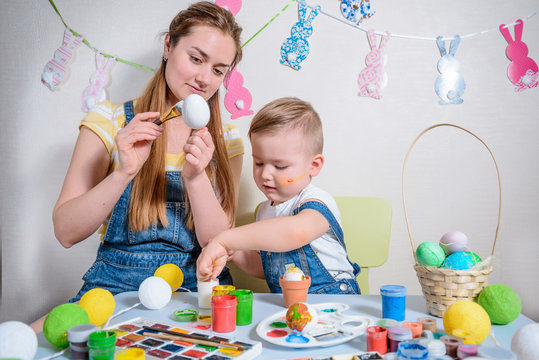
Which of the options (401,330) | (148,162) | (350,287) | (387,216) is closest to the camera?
(401,330)

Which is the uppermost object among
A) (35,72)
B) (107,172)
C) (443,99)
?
(35,72)

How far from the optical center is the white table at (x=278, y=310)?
636 mm

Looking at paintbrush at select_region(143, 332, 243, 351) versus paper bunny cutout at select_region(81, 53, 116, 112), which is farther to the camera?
paper bunny cutout at select_region(81, 53, 116, 112)

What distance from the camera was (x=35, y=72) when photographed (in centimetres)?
154

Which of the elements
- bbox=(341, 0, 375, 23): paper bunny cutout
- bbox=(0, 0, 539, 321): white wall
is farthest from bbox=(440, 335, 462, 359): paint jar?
bbox=(341, 0, 375, 23): paper bunny cutout

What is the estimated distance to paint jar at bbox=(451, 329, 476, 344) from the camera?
0.63m

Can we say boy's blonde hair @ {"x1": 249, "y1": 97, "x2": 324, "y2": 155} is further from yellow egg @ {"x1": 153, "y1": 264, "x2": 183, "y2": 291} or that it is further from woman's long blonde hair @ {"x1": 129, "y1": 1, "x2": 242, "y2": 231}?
yellow egg @ {"x1": 153, "y1": 264, "x2": 183, "y2": 291}

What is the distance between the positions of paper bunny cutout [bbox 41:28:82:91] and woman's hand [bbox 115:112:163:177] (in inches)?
28.1

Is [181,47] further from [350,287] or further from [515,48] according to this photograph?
[515,48]

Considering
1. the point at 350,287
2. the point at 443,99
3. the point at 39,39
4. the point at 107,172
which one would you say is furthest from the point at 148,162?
the point at 443,99

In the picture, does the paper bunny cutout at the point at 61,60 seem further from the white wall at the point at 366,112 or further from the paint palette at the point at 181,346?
the paint palette at the point at 181,346

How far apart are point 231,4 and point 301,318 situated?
1.17m

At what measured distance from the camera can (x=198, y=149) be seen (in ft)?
3.41

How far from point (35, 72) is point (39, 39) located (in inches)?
4.7
